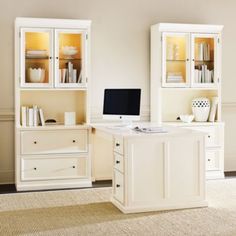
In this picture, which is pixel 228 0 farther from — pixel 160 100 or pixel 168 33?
pixel 160 100

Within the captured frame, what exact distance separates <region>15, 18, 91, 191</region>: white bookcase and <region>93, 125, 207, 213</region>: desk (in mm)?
1107

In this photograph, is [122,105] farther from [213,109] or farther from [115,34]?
[213,109]

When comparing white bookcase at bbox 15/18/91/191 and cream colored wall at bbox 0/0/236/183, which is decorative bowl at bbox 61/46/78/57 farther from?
cream colored wall at bbox 0/0/236/183

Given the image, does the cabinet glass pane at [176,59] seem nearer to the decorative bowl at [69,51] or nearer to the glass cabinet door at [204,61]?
the glass cabinet door at [204,61]

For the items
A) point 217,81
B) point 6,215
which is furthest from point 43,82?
point 217,81

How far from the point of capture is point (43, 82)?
5.72 meters

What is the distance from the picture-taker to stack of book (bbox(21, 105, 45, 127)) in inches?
225

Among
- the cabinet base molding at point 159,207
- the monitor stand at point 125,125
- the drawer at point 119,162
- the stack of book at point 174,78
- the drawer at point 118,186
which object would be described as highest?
the stack of book at point 174,78

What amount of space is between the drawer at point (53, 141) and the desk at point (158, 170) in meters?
1.10

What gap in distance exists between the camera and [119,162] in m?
4.61

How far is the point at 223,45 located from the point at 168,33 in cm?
101

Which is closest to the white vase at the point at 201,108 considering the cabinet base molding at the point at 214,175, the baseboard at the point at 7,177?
the cabinet base molding at the point at 214,175

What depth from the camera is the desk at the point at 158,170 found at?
176 inches

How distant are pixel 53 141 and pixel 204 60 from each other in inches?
85.7
